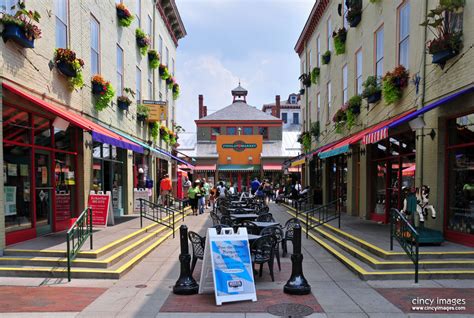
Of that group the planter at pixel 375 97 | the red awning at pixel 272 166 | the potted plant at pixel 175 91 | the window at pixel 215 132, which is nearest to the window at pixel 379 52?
the planter at pixel 375 97

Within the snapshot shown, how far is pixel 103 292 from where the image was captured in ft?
19.5

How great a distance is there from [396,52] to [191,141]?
115ft

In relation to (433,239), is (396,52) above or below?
above

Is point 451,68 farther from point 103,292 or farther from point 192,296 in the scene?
point 103,292

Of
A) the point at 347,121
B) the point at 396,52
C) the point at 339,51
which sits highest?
the point at 339,51

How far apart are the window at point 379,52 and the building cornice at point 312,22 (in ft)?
22.1

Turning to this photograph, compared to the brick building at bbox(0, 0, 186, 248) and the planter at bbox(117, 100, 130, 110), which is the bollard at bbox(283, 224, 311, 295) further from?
the planter at bbox(117, 100, 130, 110)

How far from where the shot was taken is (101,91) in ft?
38.1

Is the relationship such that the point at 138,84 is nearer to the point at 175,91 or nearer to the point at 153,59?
the point at 153,59

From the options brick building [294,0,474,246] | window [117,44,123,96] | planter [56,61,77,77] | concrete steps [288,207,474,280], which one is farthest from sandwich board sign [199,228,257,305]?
window [117,44,123,96]

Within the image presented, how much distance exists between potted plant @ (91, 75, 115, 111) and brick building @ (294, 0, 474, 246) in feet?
25.3

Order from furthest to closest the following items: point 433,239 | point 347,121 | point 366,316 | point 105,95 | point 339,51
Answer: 1. point 339,51
2. point 347,121
3. point 105,95
4. point 433,239
5. point 366,316

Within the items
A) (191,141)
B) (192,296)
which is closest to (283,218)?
(192,296)

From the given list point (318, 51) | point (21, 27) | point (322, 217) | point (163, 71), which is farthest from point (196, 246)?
point (318, 51)
